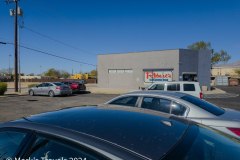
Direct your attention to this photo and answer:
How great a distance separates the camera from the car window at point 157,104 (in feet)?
19.8

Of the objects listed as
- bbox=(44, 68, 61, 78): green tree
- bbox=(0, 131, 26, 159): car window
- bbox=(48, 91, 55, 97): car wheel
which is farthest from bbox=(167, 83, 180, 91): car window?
bbox=(44, 68, 61, 78): green tree

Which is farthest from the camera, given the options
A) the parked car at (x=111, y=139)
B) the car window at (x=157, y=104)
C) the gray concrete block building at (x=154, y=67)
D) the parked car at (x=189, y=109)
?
the gray concrete block building at (x=154, y=67)

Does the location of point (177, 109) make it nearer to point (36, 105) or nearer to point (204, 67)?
point (36, 105)

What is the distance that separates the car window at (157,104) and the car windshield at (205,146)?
10.5 feet

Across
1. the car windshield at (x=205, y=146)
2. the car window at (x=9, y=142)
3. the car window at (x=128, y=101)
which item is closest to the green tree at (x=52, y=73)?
the car window at (x=128, y=101)

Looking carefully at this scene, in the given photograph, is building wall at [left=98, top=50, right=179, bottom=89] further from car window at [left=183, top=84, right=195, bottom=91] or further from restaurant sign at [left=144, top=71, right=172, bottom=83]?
car window at [left=183, top=84, right=195, bottom=91]

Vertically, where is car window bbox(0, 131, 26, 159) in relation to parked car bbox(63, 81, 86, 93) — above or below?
above

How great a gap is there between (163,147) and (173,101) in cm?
412

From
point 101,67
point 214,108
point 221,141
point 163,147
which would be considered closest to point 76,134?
point 163,147

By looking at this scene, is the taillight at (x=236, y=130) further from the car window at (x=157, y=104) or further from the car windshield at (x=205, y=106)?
Result: the car window at (x=157, y=104)

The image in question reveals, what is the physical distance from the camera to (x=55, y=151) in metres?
2.16

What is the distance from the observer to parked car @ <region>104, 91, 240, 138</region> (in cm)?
517

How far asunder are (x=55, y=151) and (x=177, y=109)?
13.6 ft

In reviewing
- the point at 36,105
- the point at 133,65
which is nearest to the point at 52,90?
the point at 36,105
